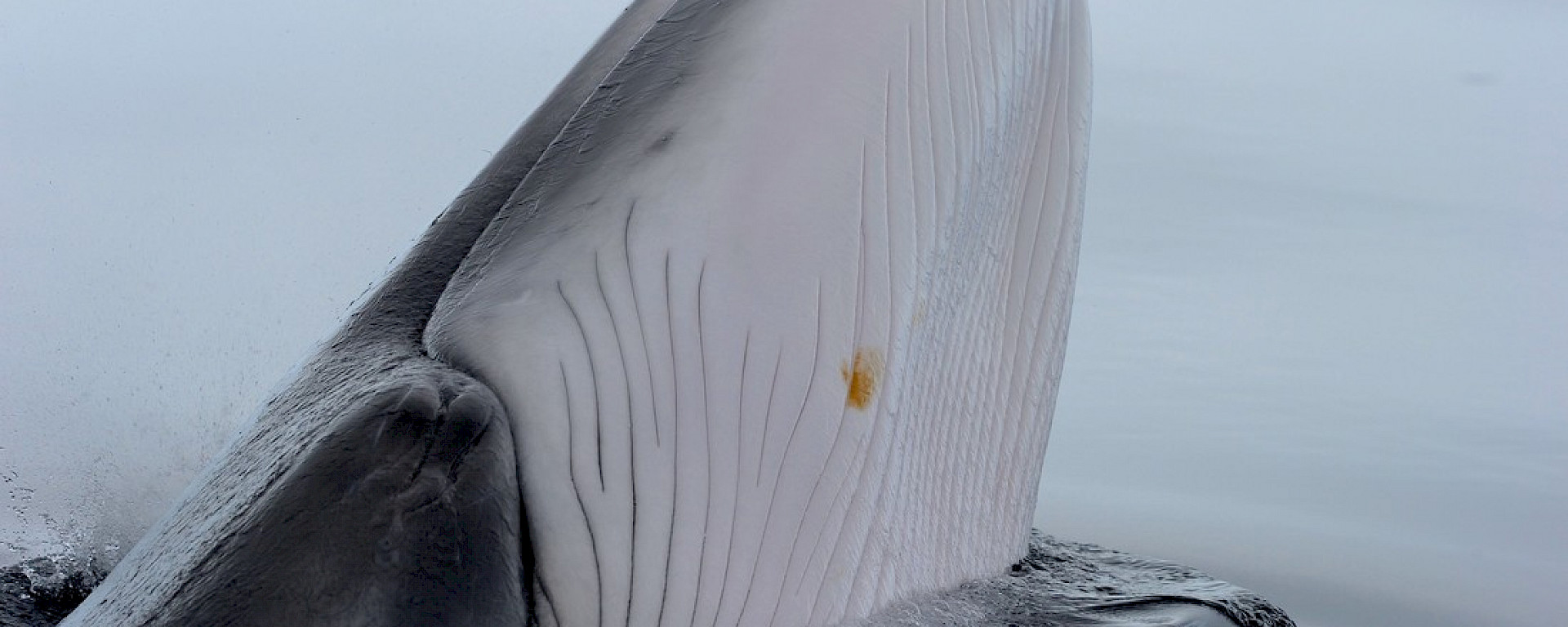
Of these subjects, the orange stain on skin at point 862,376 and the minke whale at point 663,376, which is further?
the orange stain on skin at point 862,376

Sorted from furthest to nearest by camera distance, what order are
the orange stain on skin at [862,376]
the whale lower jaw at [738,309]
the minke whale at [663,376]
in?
the orange stain on skin at [862,376]
the whale lower jaw at [738,309]
the minke whale at [663,376]

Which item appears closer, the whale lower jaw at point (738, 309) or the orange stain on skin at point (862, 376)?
the whale lower jaw at point (738, 309)

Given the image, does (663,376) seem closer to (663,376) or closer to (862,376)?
(663,376)

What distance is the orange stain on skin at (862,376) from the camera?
2.19 metres

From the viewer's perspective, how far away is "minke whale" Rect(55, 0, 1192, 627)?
74.4 inches

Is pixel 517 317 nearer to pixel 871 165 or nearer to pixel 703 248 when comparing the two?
pixel 703 248

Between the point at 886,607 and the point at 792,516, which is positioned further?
the point at 886,607

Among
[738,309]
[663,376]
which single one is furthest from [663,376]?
[738,309]

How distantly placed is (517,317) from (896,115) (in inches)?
23.9

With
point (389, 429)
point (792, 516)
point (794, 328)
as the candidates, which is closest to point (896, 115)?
point (794, 328)

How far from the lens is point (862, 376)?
2203 millimetres

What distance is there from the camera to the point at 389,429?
1.96 m

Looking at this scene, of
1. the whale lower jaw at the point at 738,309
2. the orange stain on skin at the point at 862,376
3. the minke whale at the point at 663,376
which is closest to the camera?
the minke whale at the point at 663,376

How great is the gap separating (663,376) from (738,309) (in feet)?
0.44
